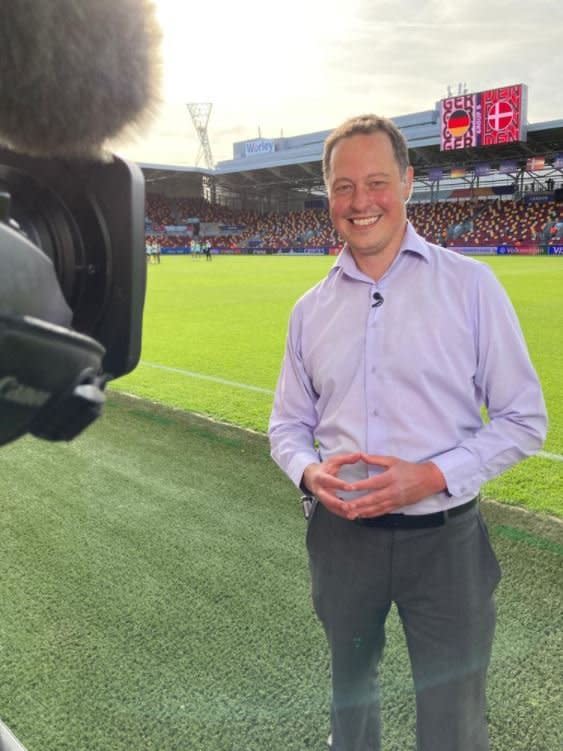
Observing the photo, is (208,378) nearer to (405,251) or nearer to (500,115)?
(405,251)

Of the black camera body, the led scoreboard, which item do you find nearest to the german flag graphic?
the led scoreboard

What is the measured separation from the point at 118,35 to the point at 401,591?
1139 mm

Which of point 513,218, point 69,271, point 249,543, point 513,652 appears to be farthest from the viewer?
point 513,218

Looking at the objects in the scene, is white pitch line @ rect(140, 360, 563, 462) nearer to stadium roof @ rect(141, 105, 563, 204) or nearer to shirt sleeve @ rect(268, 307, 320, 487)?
shirt sleeve @ rect(268, 307, 320, 487)

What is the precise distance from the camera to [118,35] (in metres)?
0.52

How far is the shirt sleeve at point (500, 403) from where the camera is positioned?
122 centimetres

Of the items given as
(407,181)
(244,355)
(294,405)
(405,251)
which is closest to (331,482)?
(294,405)

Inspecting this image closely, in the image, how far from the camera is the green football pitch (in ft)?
5.37

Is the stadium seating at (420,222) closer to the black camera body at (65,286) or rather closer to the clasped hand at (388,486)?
the clasped hand at (388,486)

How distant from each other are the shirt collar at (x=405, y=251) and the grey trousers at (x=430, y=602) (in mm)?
526

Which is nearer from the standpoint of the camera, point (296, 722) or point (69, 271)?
point (69, 271)

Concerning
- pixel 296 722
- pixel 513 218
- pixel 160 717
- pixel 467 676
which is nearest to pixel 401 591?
pixel 467 676

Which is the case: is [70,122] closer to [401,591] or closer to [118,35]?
[118,35]

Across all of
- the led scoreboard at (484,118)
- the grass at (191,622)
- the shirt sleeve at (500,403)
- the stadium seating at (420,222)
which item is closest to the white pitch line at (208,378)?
the grass at (191,622)
